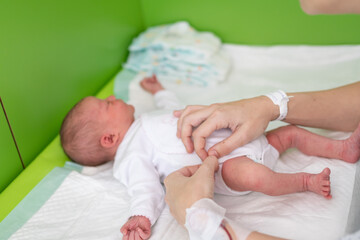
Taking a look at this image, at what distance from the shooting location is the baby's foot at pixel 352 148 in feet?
3.77

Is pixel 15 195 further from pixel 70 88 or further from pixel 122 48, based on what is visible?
pixel 122 48

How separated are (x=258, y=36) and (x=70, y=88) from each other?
988mm

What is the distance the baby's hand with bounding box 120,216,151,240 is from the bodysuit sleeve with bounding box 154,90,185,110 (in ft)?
1.99

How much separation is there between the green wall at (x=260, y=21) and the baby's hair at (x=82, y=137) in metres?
0.94

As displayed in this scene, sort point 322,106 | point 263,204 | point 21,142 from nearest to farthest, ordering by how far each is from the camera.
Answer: point 263,204 → point 322,106 → point 21,142

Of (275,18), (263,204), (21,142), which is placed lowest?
(263,204)

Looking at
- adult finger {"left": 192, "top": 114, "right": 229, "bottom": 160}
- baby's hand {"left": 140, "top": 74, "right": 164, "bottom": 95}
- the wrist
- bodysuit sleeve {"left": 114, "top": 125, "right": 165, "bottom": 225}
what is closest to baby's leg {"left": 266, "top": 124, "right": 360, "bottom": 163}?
the wrist

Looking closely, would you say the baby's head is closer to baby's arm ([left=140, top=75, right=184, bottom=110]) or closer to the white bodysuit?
the white bodysuit

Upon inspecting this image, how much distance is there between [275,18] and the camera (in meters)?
1.90

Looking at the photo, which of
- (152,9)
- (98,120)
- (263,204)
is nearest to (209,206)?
(263,204)

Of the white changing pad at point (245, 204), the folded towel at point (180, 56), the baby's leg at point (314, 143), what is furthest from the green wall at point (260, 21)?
the baby's leg at point (314, 143)

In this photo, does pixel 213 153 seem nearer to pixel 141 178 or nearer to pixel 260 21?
pixel 141 178

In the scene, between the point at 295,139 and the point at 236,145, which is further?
the point at 295,139

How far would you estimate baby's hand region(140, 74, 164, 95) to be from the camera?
1759 mm
